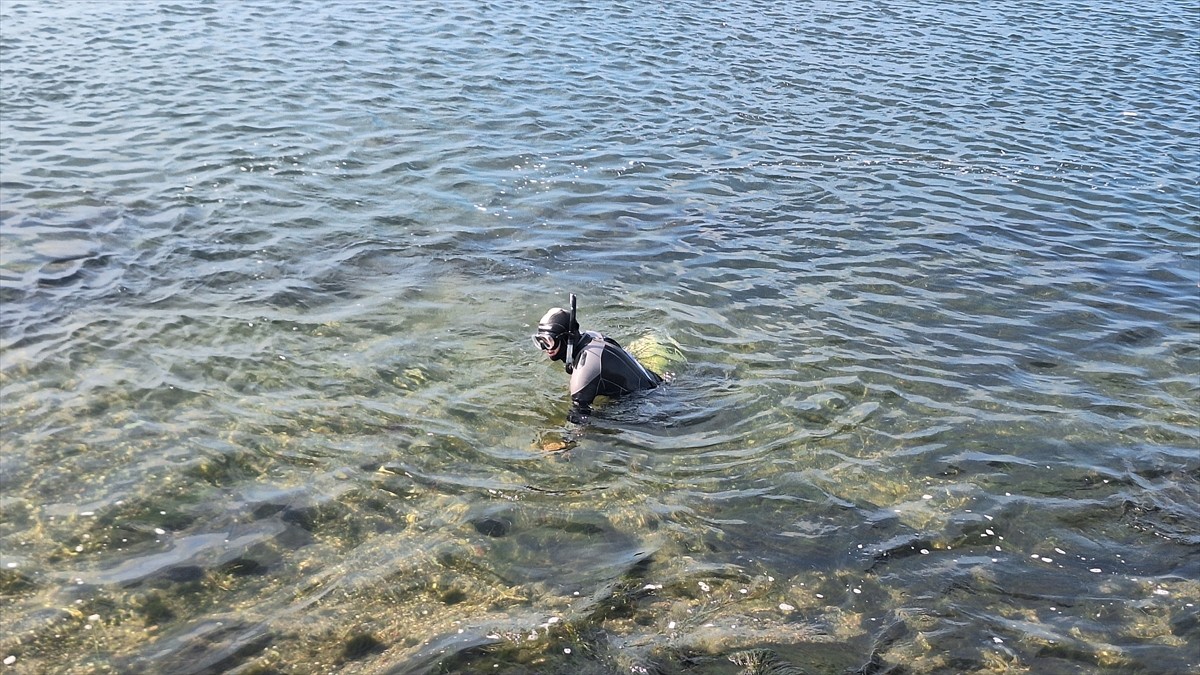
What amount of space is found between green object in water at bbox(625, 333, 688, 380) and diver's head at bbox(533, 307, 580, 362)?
1588 mm

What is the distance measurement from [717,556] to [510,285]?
6.38 metres

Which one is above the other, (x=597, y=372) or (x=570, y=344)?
(x=570, y=344)

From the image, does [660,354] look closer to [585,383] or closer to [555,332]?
[585,383]

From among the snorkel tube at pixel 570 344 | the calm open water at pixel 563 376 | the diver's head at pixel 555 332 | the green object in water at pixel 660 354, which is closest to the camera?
the calm open water at pixel 563 376

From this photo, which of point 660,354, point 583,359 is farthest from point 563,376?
point 583,359

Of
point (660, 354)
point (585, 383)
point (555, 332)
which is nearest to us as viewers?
point (555, 332)

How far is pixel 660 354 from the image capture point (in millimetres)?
11789

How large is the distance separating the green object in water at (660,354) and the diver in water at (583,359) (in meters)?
0.90

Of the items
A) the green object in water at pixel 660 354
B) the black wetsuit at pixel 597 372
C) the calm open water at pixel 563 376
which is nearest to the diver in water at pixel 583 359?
the black wetsuit at pixel 597 372

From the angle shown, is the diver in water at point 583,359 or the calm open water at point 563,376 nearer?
the calm open water at point 563,376

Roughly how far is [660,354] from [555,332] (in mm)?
1961

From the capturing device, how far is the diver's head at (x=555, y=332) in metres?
10.2

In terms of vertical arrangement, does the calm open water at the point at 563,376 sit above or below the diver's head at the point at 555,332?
below

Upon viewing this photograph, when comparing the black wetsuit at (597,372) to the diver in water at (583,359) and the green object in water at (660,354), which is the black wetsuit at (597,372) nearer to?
the diver in water at (583,359)
